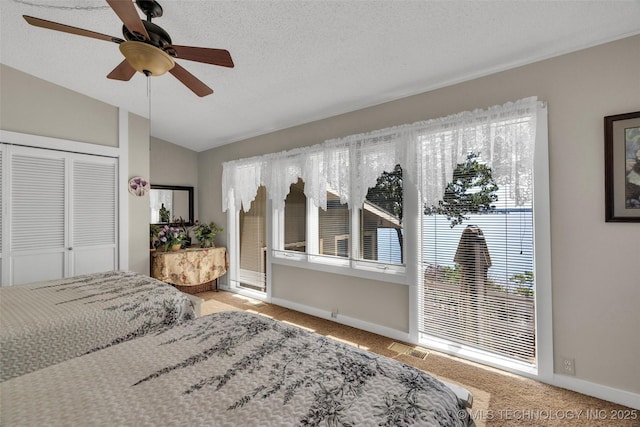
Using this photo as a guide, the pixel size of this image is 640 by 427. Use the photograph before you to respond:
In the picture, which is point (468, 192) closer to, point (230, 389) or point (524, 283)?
point (524, 283)

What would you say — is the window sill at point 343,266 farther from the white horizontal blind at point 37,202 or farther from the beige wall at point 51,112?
the beige wall at point 51,112

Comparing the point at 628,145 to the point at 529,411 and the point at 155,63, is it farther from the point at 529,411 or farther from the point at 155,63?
the point at 155,63

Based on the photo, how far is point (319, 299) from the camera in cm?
357

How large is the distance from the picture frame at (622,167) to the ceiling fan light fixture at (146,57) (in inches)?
112

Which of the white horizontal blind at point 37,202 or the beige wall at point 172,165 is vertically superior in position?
the beige wall at point 172,165

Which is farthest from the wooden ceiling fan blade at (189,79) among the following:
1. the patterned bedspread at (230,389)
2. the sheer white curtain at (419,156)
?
the patterned bedspread at (230,389)

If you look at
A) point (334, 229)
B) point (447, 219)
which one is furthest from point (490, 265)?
point (334, 229)

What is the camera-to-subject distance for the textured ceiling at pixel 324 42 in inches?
71.0

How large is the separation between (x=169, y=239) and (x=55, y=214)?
1362 mm

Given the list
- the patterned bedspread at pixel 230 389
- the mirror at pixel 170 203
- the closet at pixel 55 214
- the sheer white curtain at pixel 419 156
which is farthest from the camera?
the mirror at pixel 170 203

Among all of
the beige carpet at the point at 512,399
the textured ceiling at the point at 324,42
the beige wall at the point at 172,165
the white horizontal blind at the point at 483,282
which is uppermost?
the textured ceiling at the point at 324,42

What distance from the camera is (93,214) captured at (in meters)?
3.56

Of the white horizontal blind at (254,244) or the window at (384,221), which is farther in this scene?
the white horizontal blind at (254,244)

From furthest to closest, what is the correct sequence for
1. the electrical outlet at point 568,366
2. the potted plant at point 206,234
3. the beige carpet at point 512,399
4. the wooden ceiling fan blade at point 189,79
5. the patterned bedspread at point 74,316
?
the potted plant at point 206,234, the electrical outlet at point 568,366, the wooden ceiling fan blade at point 189,79, the beige carpet at point 512,399, the patterned bedspread at point 74,316
